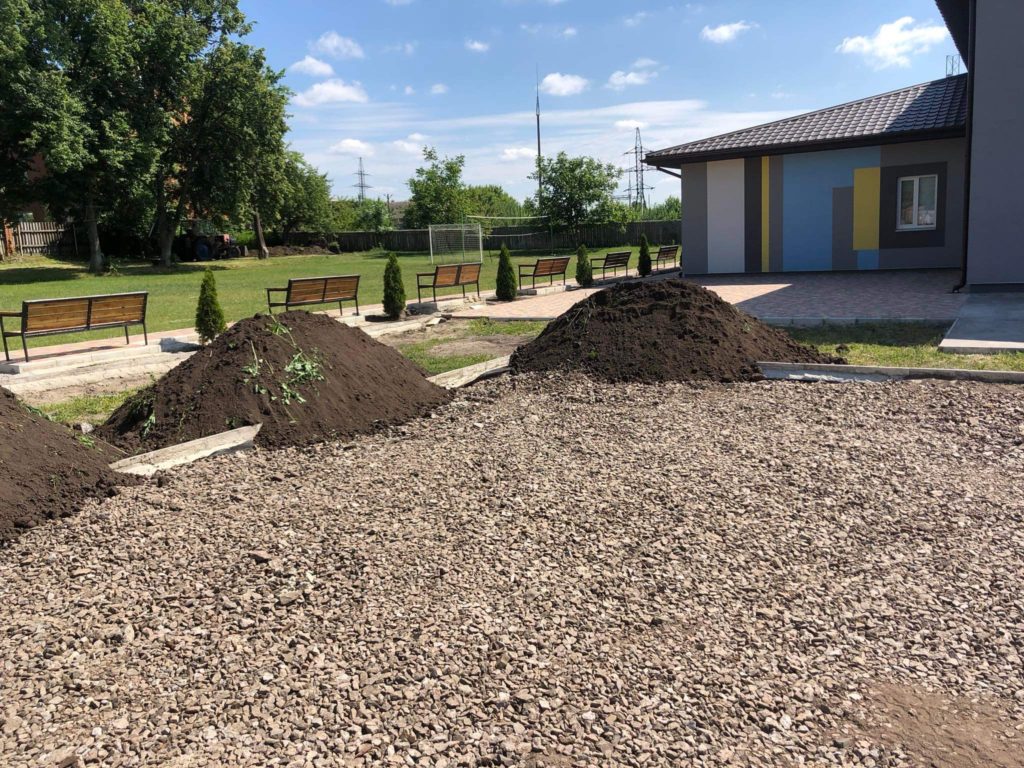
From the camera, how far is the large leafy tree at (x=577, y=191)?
146 feet

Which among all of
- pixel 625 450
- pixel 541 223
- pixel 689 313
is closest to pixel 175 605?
pixel 625 450

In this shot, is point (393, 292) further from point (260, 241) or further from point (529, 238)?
point (260, 241)

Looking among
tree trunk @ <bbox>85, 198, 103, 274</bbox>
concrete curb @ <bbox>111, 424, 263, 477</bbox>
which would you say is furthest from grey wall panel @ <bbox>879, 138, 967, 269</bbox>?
tree trunk @ <bbox>85, 198, 103, 274</bbox>

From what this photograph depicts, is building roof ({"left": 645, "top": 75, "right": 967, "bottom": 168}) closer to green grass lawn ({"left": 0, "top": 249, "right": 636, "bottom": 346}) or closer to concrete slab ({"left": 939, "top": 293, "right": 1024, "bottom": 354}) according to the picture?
green grass lawn ({"left": 0, "top": 249, "right": 636, "bottom": 346})

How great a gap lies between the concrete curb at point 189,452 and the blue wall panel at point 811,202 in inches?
718

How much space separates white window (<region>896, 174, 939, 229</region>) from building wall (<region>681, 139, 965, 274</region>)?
0.17 m

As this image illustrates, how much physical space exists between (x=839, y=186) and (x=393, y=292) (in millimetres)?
12606

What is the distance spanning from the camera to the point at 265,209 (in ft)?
Answer: 131

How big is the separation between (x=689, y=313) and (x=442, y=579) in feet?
19.0

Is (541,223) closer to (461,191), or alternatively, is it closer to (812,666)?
(461,191)

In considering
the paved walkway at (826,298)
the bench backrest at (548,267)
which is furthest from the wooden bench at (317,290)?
the bench backrest at (548,267)

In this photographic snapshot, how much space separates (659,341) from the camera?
8633mm

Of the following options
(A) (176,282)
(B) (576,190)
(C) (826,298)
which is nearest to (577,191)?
(B) (576,190)

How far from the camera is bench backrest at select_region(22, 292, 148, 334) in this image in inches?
412
